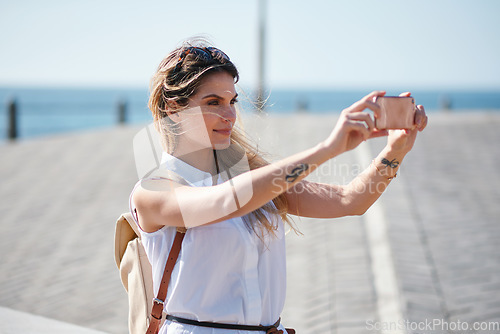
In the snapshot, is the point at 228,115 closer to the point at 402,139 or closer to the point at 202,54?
the point at 202,54

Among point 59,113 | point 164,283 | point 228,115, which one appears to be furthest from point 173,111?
point 59,113

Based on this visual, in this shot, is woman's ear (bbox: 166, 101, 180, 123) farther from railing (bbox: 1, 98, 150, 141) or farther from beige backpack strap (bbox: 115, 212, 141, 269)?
railing (bbox: 1, 98, 150, 141)

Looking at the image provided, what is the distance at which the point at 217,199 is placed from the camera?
149 cm

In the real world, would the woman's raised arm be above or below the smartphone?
below

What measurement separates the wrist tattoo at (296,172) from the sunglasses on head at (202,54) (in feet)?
2.04

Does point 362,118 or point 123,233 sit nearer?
point 362,118

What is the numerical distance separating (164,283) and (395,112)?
2.93 feet

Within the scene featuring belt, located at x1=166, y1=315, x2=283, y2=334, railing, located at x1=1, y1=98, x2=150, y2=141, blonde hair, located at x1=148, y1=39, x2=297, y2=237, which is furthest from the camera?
railing, located at x1=1, y1=98, x2=150, y2=141

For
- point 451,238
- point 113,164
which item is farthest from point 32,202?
point 451,238

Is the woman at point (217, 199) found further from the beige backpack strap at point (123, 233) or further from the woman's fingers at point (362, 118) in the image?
the beige backpack strap at point (123, 233)

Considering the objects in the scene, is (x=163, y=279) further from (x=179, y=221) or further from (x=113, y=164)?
(x=113, y=164)

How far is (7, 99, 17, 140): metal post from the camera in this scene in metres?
13.6

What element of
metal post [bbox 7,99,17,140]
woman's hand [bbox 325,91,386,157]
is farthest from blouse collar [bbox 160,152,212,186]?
metal post [bbox 7,99,17,140]

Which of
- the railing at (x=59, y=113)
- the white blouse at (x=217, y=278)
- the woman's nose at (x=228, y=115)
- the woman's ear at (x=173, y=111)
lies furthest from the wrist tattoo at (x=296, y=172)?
the railing at (x=59, y=113)
